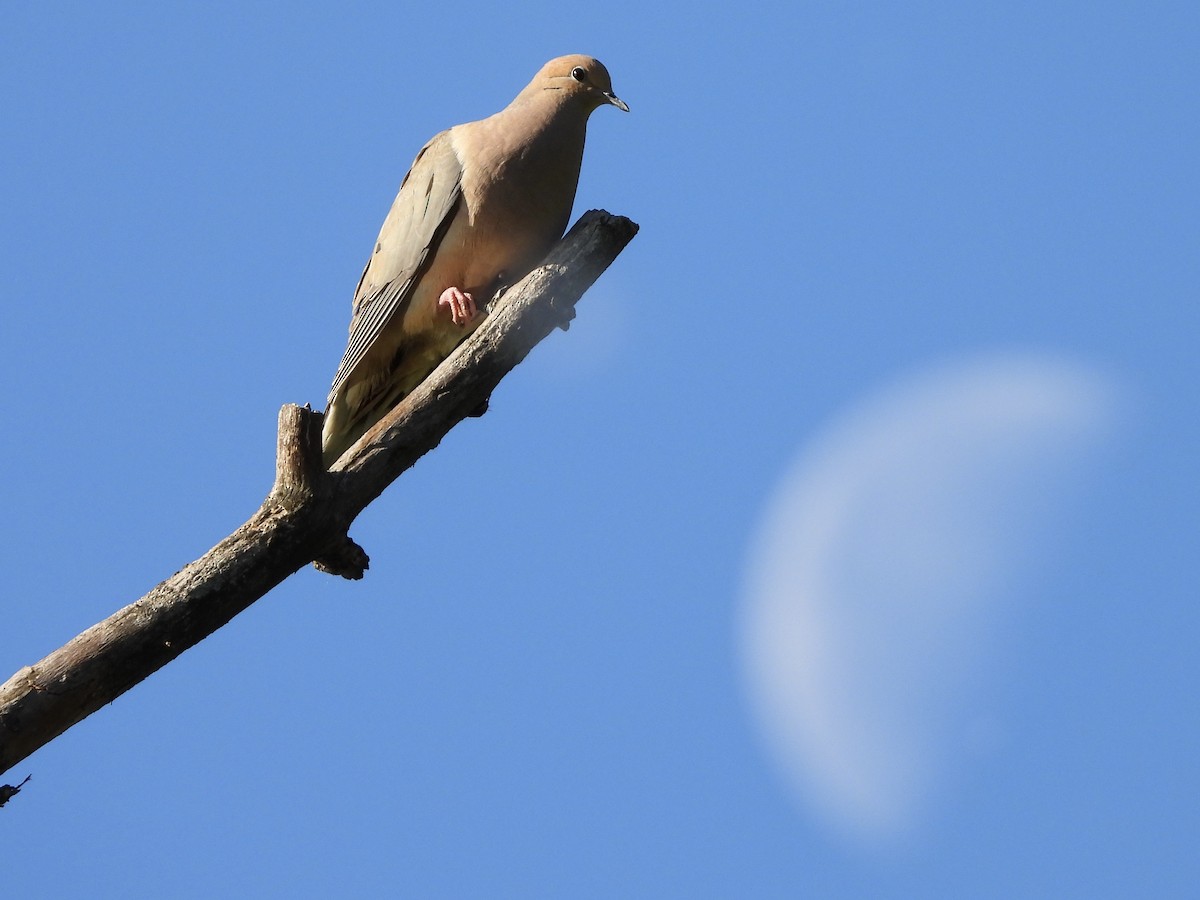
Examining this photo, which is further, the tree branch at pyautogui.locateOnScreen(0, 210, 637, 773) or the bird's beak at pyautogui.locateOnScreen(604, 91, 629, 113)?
the bird's beak at pyautogui.locateOnScreen(604, 91, 629, 113)

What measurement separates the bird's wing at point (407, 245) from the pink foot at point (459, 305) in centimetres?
17

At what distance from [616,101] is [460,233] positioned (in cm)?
114

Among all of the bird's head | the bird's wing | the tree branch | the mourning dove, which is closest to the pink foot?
the mourning dove

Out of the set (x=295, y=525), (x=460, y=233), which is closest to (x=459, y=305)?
(x=460, y=233)

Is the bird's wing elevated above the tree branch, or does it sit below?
above

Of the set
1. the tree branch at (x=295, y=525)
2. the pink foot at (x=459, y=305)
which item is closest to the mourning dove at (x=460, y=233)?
the pink foot at (x=459, y=305)

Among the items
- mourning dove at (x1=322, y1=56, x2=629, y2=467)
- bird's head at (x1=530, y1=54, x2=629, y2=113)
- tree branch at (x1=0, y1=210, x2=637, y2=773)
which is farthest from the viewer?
bird's head at (x1=530, y1=54, x2=629, y2=113)

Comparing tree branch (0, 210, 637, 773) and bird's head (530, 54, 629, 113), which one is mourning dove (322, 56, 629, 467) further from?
tree branch (0, 210, 637, 773)

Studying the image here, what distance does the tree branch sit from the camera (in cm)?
426

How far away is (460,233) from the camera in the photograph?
628cm

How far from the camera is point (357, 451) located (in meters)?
4.89

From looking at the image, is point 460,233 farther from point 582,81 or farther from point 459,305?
point 582,81

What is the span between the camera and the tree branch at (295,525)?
4.26 metres

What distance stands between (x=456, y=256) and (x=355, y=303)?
68 cm
